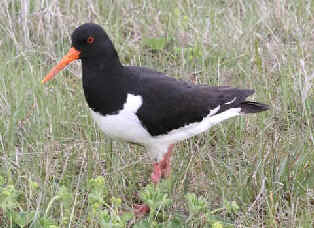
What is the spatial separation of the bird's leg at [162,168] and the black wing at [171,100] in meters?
0.26

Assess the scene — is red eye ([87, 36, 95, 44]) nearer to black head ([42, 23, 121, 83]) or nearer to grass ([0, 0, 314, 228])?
black head ([42, 23, 121, 83])

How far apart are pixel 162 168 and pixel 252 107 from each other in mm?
727

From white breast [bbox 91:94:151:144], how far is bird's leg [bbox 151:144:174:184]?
13.9 inches

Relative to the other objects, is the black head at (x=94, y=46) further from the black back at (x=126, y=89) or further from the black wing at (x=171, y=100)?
the black wing at (x=171, y=100)

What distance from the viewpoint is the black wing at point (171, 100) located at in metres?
3.73

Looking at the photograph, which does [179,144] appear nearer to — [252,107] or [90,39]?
[252,107]

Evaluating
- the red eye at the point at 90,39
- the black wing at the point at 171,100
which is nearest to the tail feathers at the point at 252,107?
the black wing at the point at 171,100

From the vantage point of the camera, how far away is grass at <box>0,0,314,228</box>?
3521 millimetres

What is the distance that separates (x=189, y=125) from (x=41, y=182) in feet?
3.23

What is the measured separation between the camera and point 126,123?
11.9 ft

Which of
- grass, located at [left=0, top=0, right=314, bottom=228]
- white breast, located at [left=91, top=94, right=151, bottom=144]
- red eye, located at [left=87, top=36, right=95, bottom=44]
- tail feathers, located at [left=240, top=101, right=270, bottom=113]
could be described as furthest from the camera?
tail feathers, located at [left=240, top=101, right=270, bottom=113]

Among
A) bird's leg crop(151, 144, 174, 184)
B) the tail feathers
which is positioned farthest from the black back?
the tail feathers

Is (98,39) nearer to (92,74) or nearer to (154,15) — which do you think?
(92,74)

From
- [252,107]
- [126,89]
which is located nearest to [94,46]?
[126,89]
